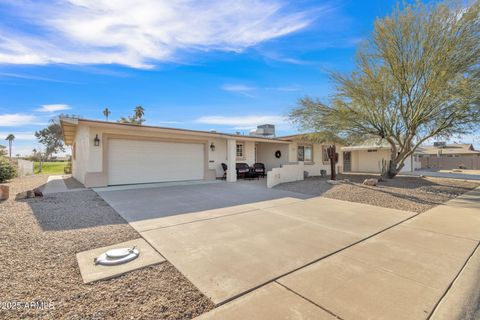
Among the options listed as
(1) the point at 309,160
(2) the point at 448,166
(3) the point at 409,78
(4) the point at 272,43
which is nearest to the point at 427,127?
(3) the point at 409,78

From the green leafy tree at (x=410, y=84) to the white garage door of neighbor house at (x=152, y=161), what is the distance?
21.3ft

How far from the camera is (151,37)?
7980mm

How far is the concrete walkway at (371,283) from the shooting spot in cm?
218

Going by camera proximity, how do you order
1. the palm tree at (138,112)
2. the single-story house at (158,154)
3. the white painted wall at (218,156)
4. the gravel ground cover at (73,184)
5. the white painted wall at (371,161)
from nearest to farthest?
the single-story house at (158,154) → the gravel ground cover at (73,184) → the white painted wall at (218,156) → the white painted wall at (371,161) → the palm tree at (138,112)

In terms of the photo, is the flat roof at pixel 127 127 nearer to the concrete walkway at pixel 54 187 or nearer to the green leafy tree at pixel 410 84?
the concrete walkway at pixel 54 187

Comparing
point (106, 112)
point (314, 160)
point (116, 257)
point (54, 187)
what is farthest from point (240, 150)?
point (106, 112)

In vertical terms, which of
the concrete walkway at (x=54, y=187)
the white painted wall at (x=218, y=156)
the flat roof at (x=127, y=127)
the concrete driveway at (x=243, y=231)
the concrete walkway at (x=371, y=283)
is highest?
the flat roof at (x=127, y=127)

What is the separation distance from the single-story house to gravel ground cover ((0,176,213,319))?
580 cm

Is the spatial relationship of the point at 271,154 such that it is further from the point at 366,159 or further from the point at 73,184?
the point at 73,184

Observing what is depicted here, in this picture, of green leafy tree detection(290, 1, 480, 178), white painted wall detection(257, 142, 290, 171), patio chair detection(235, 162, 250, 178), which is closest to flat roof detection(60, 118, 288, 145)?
patio chair detection(235, 162, 250, 178)

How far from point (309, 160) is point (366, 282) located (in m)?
15.8

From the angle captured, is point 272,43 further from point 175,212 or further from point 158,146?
point 175,212

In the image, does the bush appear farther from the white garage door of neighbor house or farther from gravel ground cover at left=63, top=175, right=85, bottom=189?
the white garage door of neighbor house

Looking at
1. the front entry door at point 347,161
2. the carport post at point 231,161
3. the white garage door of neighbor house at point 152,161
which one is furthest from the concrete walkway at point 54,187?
the front entry door at point 347,161
